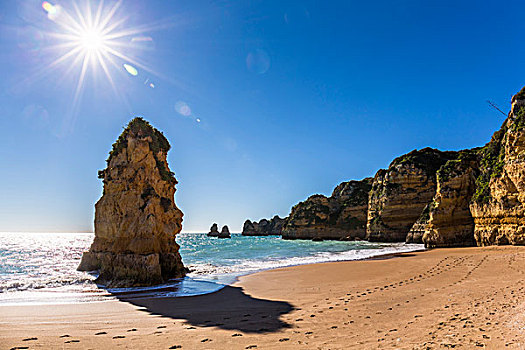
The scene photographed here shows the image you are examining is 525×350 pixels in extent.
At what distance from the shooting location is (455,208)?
30.6m

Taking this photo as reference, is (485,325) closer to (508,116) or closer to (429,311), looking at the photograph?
(429,311)

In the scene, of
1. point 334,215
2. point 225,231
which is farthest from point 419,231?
point 225,231

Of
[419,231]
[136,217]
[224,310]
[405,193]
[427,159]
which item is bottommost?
[224,310]

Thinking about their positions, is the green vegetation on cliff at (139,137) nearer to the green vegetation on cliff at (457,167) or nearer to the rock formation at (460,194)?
the rock formation at (460,194)

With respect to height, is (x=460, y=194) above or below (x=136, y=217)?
above

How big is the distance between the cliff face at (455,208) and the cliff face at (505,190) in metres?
3.47

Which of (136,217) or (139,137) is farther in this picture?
(139,137)

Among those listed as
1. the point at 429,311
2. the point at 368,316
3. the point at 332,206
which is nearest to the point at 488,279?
the point at 429,311

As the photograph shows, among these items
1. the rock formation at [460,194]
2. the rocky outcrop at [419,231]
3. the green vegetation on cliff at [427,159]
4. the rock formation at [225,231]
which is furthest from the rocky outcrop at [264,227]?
the rocky outcrop at [419,231]

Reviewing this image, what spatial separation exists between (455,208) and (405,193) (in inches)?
866

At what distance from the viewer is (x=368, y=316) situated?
7.13m

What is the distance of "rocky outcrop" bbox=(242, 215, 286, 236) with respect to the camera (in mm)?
154500

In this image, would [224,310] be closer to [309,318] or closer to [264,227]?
[309,318]

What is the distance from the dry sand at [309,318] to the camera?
5.33 meters
